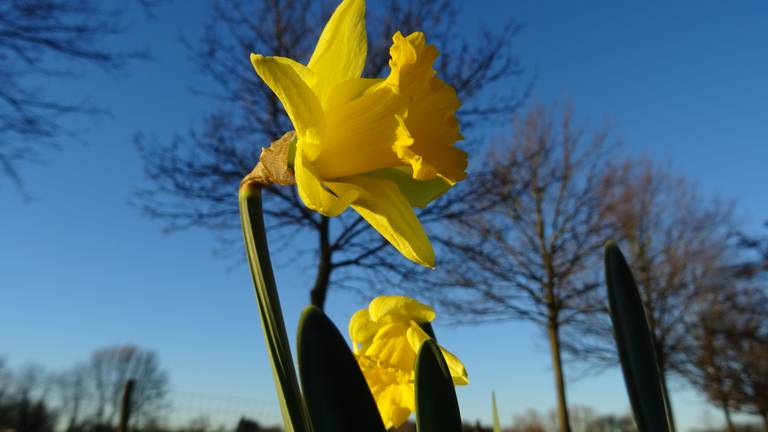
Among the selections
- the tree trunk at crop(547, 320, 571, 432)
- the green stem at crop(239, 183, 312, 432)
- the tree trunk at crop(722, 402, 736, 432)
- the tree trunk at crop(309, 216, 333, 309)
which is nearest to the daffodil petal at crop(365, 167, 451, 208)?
the green stem at crop(239, 183, 312, 432)

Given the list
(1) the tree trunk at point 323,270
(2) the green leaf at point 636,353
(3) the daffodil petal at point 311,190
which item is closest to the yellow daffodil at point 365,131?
(3) the daffodil petal at point 311,190

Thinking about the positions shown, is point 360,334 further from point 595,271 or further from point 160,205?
point 595,271

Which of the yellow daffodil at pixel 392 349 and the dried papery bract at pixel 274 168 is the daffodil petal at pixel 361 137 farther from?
the yellow daffodil at pixel 392 349

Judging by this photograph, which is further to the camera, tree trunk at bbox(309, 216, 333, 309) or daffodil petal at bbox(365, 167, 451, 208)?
tree trunk at bbox(309, 216, 333, 309)

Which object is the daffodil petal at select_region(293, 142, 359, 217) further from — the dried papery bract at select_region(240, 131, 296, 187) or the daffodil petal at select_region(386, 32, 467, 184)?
the daffodil petal at select_region(386, 32, 467, 184)

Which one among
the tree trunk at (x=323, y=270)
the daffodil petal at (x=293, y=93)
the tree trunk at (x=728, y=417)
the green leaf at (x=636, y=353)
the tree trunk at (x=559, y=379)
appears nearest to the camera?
the daffodil petal at (x=293, y=93)

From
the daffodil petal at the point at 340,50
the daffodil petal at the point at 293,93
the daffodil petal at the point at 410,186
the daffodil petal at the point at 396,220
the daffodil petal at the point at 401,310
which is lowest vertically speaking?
the daffodil petal at the point at 401,310

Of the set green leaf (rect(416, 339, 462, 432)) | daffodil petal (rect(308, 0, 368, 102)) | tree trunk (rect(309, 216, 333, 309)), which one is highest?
tree trunk (rect(309, 216, 333, 309))
